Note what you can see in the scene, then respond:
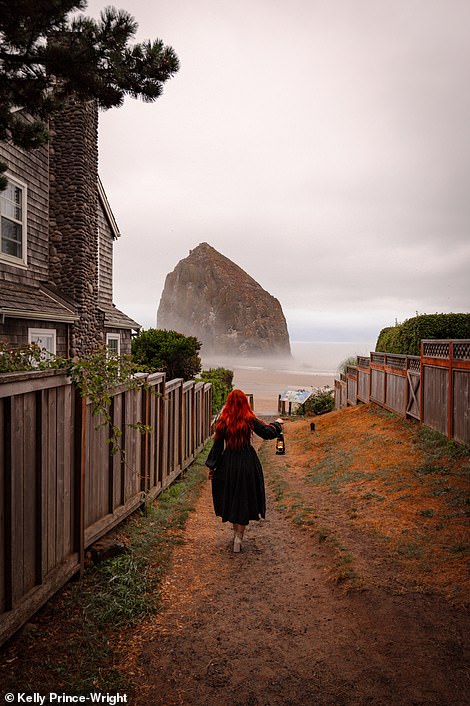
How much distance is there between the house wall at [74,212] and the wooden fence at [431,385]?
9481 mm

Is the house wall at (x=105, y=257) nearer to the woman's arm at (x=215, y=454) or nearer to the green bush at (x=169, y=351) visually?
the green bush at (x=169, y=351)

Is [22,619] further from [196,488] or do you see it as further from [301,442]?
[301,442]

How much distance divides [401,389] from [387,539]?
26.9 feet

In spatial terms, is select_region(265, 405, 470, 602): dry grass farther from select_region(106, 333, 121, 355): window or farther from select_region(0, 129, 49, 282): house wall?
select_region(106, 333, 121, 355): window

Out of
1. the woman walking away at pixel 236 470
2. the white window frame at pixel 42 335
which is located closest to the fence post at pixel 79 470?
the woman walking away at pixel 236 470

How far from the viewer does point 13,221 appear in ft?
43.1

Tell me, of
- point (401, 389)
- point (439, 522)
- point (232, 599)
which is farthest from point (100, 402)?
point (401, 389)

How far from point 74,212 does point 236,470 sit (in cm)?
1237

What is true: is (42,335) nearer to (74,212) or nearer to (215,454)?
(74,212)

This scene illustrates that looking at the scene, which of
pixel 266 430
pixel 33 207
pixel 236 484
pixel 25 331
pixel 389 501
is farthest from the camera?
pixel 33 207

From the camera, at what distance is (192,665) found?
3393 mm

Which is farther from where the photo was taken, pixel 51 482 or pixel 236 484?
pixel 236 484

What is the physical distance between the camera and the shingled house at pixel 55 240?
12.8 metres

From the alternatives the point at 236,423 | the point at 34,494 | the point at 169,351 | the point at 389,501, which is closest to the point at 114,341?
the point at 169,351
